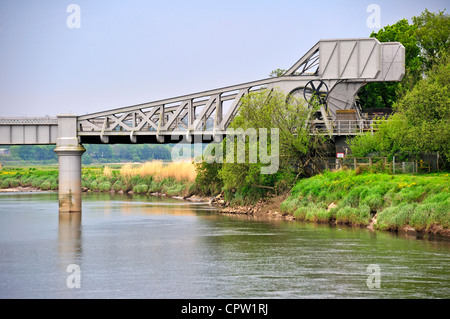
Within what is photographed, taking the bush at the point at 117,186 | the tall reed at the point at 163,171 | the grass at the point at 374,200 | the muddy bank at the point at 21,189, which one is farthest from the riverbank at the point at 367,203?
the muddy bank at the point at 21,189

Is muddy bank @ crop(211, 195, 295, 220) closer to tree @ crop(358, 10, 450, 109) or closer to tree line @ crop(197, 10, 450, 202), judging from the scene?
tree line @ crop(197, 10, 450, 202)

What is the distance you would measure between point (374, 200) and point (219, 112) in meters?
23.4

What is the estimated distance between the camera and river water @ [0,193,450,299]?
3034 centimetres

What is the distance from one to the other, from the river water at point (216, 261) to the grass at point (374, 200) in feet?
5.90

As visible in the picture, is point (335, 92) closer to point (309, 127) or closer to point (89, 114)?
point (309, 127)

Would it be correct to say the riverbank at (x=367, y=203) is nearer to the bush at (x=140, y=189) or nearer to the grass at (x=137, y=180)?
the grass at (x=137, y=180)

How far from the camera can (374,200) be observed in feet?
165

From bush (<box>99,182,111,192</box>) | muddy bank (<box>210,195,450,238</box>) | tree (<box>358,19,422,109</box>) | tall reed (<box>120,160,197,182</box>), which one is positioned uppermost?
tree (<box>358,19,422,109</box>)

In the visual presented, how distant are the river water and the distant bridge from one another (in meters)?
14.2

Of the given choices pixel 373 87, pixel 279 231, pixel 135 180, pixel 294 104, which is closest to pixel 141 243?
pixel 279 231

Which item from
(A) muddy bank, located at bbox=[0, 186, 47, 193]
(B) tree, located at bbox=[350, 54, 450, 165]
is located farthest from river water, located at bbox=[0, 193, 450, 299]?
(A) muddy bank, located at bbox=[0, 186, 47, 193]
